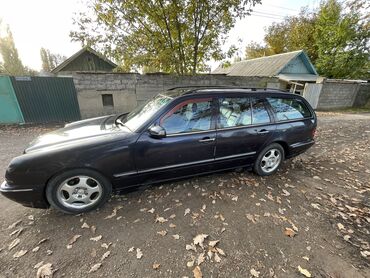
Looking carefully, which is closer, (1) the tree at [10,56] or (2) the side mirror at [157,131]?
(2) the side mirror at [157,131]

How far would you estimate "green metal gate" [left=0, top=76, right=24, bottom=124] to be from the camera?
6992 mm

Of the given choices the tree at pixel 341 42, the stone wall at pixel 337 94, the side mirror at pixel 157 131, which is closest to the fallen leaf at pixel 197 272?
the side mirror at pixel 157 131

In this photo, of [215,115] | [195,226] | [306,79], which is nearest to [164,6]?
[215,115]

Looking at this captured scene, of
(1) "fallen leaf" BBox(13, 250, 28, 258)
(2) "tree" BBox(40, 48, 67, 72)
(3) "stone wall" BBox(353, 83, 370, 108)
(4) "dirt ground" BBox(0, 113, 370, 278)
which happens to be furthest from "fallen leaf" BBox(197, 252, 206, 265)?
(2) "tree" BBox(40, 48, 67, 72)

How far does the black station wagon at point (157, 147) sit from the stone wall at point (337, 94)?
44.0ft

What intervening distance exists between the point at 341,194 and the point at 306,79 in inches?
619

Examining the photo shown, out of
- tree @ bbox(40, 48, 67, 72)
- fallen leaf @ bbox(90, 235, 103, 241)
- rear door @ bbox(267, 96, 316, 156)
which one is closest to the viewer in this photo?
fallen leaf @ bbox(90, 235, 103, 241)

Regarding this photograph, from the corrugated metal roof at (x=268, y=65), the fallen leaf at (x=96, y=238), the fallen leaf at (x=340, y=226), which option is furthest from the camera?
the corrugated metal roof at (x=268, y=65)

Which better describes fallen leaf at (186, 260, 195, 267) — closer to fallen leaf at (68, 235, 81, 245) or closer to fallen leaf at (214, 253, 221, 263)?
fallen leaf at (214, 253, 221, 263)

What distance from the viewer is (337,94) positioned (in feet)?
47.7

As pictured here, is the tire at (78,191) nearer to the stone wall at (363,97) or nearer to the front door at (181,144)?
the front door at (181,144)

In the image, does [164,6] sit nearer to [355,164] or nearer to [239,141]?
[239,141]

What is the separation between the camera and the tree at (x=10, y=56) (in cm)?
2455

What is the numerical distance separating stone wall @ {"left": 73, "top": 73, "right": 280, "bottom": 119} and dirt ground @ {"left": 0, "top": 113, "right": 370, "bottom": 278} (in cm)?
606
